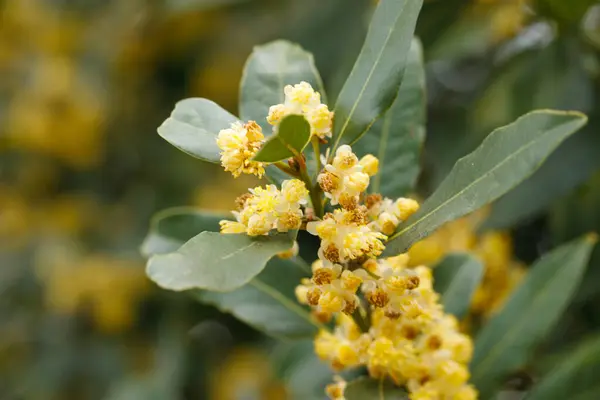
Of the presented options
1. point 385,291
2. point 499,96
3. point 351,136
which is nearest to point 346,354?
point 385,291

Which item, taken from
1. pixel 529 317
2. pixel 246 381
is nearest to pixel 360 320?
pixel 529 317

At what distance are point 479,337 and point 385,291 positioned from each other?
0.48 meters

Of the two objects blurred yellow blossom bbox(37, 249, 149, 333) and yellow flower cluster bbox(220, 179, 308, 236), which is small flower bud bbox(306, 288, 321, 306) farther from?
blurred yellow blossom bbox(37, 249, 149, 333)

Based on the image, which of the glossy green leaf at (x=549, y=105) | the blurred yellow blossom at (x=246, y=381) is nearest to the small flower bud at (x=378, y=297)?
the glossy green leaf at (x=549, y=105)

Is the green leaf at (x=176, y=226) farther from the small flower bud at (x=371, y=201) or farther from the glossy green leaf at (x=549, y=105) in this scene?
the glossy green leaf at (x=549, y=105)

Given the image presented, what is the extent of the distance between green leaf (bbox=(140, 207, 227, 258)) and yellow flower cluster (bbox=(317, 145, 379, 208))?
337 millimetres

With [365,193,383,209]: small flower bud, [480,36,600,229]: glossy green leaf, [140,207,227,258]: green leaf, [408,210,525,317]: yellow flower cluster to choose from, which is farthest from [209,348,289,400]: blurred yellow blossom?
[365,193,383,209]: small flower bud

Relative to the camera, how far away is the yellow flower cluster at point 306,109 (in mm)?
814

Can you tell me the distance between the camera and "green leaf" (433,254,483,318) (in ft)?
3.89

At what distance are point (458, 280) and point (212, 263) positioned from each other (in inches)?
23.6

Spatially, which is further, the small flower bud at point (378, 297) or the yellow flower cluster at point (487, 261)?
the yellow flower cluster at point (487, 261)

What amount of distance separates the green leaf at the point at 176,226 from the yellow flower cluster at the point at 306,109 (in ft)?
1.15

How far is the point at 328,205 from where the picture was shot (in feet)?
3.14

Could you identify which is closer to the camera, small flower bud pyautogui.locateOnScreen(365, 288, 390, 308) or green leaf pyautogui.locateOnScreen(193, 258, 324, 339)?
small flower bud pyautogui.locateOnScreen(365, 288, 390, 308)
